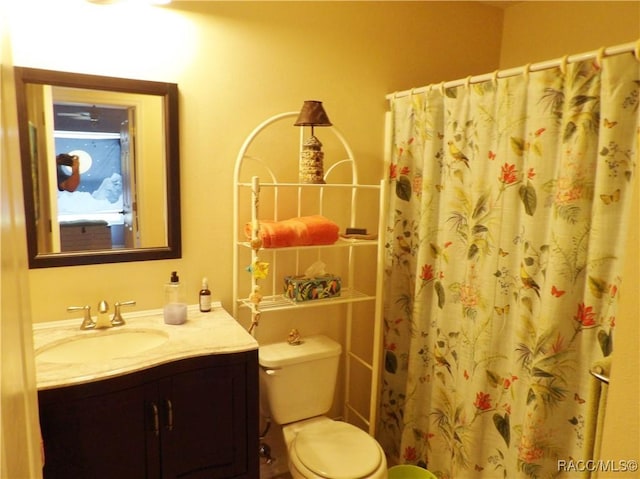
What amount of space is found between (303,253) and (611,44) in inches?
66.3

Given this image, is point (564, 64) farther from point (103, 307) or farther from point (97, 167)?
point (103, 307)

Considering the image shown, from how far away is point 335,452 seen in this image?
5.69 ft

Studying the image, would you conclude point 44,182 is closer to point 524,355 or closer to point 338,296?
point 338,296

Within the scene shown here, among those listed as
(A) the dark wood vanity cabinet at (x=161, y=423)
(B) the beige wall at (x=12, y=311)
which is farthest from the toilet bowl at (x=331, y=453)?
(B) the beige wall at (x=12, y=311)

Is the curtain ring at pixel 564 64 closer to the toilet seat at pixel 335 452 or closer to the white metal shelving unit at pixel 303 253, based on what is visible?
the white metal shelving unit at pixel 303 253

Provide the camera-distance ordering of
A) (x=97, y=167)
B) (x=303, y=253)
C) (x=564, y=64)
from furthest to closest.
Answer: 1. (x=303, y=253)
2. (x=97, y=167)
3. (x=564, y=64)

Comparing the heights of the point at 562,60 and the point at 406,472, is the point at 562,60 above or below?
above

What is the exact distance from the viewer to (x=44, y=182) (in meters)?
1.59

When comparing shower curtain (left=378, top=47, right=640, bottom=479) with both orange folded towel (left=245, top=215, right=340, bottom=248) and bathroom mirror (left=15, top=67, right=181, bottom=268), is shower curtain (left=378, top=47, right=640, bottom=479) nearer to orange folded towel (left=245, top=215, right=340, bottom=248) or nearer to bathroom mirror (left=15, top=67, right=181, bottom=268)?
orange folded towel (left=245, top=215, right=340, bottom=248)

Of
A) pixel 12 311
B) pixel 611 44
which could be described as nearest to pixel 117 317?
pixel 12 311

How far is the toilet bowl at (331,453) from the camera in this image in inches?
64.0

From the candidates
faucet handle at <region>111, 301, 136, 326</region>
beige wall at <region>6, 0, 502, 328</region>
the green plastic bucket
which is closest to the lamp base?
beige wall at <region>6, 0, 502, 328</region>

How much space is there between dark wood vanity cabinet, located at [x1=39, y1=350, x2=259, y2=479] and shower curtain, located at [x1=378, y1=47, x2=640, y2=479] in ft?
2.90

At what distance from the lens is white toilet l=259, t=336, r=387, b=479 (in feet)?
5.45
